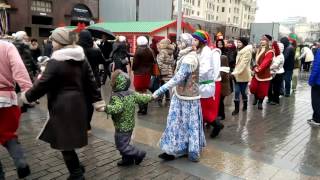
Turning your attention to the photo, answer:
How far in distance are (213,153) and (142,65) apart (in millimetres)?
3098

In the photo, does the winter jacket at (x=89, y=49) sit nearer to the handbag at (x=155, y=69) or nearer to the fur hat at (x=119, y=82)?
the fur hat at (x=119, y=82)

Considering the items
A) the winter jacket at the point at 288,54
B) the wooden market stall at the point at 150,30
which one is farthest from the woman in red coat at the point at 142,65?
the wooden market stall at the point at 150,30

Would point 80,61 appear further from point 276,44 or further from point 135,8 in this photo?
point 135,8

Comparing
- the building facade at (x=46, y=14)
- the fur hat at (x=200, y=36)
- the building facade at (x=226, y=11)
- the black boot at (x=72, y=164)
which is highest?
the building facade at (x=226, y=11)

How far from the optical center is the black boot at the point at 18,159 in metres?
3.61

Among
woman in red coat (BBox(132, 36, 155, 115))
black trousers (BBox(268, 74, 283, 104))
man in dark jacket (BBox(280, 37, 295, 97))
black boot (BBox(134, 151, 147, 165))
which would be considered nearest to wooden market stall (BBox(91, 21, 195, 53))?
man in dark jacket (BBox(280, 37, 295, 97))

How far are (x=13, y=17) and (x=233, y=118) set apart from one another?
2211 cm

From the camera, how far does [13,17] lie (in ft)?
80.3

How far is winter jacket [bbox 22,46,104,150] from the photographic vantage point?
10.7 feet

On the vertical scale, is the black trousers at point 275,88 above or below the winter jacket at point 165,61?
below

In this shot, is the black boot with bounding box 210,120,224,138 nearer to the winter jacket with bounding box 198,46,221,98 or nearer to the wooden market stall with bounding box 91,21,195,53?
the winter jacket with bounding box 198,46,221,98

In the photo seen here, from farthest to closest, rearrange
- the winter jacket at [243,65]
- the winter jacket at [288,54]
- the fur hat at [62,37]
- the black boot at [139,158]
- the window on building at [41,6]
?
the window on building at [41,6], the winter jacket at [288,54], the winter jacket at [243,65], the black boot at [139,158], the fur hat at [62,37]

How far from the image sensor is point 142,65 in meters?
7.38

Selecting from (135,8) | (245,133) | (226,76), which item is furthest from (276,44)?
(135,8)
